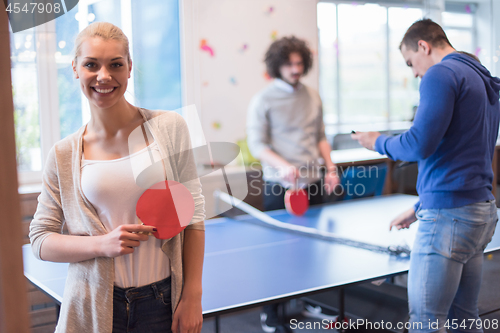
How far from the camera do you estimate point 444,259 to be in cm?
125

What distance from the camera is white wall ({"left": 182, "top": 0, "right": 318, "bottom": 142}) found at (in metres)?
2.15

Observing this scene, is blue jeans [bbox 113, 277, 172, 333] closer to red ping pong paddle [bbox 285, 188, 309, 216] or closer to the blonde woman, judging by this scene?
the blonde woman

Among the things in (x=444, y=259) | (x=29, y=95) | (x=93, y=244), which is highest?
(x=29, y=95)

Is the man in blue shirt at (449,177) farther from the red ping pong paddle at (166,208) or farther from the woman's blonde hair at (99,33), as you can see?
the woman's blonde hair at (99,33)

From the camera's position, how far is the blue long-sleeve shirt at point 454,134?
1.20 metres

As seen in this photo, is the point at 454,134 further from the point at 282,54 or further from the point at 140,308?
the point at 282,54

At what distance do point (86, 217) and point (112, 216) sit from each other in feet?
0.16

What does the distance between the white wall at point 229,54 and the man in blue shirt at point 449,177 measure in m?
0.96

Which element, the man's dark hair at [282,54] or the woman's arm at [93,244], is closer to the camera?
the woman's arm at [93,244]

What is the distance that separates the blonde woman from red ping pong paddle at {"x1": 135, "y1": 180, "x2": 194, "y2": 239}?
16mm

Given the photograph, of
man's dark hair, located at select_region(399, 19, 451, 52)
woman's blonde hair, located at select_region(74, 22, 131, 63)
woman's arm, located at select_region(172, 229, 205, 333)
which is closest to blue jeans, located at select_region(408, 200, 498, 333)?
man's dark hair, located at select_region(399, 19, 451, 52)

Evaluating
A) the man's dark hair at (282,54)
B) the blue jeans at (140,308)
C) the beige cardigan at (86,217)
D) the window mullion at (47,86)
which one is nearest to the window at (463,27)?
the man's dark hair at (282,54)

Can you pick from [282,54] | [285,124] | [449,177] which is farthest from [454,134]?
[282,54]

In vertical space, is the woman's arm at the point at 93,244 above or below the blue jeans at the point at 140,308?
above
